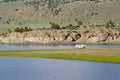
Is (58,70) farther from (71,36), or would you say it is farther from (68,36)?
(68,36)

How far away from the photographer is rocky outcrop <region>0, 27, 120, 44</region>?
463ft

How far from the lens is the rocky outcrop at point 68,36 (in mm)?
141000

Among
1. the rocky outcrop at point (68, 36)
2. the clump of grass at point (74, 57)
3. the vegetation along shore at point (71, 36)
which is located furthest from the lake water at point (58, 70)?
the rocky outcrop at point (68, 36)

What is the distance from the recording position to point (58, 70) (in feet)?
208

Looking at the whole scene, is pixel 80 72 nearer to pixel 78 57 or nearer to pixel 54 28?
pixel 78 57

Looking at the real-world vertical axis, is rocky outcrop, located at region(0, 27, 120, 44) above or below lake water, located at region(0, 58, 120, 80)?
below

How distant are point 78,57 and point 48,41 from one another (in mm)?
68858

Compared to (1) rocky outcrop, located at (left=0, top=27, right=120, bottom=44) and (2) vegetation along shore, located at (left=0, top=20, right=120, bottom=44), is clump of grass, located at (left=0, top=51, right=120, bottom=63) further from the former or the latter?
(1) rocky outcrop, located at (left=0, top=27, right=120, bottom=44)

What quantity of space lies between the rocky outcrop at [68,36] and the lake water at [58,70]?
65685 mm

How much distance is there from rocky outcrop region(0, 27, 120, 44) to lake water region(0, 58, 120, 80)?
6569 centimetres

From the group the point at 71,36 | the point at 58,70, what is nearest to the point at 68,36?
the point at 71,36

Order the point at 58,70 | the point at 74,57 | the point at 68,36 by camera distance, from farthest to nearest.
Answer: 1. the point at 68,36
2. the point at 74,57
3. the point at 58,70

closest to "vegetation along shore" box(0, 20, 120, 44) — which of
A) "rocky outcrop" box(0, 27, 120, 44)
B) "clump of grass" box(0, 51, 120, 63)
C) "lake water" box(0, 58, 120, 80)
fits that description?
"rocky outcrop" box(0, 27, 120, 44)

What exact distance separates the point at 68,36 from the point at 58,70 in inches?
3296
